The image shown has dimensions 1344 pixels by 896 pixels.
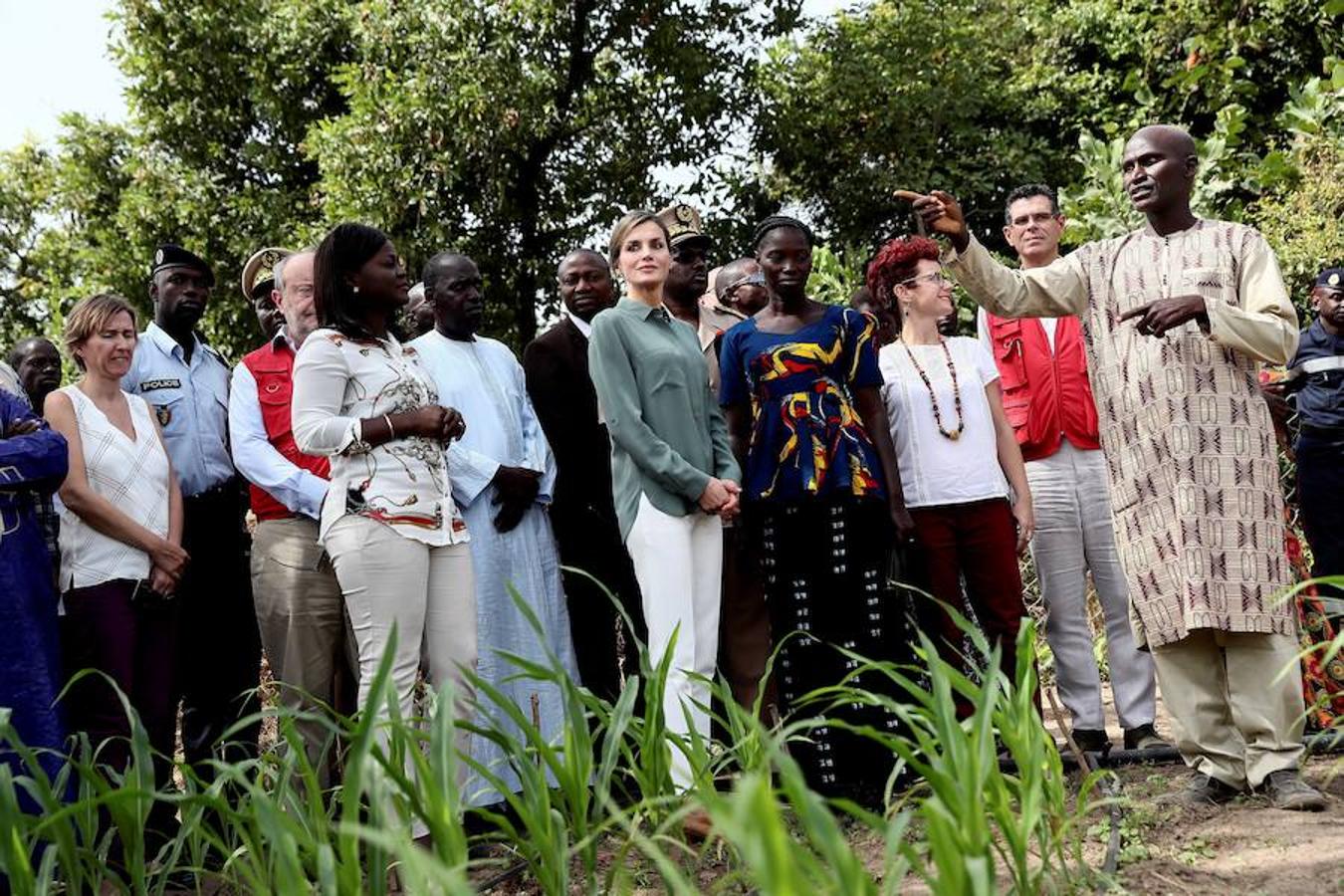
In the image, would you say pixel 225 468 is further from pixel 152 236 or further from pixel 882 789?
pixel 152 236

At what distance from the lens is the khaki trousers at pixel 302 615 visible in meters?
4.32

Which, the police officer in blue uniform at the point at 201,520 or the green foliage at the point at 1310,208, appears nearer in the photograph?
the police officer in blue uniform at the point at 201,520

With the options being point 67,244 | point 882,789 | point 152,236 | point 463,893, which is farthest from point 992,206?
point 463,893

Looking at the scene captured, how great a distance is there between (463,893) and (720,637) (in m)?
3.38

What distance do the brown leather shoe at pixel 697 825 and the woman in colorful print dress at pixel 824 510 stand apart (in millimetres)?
Result: 695

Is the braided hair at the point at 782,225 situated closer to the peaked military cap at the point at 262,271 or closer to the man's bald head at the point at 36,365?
the peaked military cap at the point at 262,271

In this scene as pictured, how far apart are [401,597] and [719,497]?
1.08 metres

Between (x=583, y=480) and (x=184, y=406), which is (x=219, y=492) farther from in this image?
(x=583, y=480)

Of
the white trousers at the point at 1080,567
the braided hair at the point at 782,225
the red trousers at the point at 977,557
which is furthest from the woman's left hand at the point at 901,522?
the braided hair at the point at 782,225

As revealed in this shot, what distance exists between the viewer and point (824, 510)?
4566 mm

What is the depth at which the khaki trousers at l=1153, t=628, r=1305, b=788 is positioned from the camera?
3887 mm

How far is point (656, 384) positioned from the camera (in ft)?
14.4

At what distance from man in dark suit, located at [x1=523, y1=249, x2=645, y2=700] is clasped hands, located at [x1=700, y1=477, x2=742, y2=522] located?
828 mm

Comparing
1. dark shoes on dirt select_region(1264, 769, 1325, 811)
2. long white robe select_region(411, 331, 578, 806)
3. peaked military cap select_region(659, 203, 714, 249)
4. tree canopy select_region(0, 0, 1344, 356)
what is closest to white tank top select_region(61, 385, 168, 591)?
long white robe select_region(411, 331, 578, 806)
